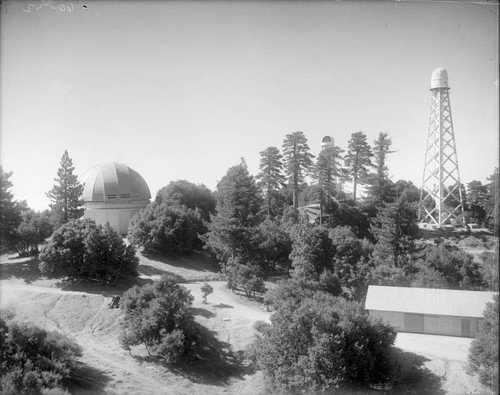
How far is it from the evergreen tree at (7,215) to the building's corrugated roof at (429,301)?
21.1 metres

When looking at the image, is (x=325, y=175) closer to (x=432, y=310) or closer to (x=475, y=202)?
(x=475, y=202)

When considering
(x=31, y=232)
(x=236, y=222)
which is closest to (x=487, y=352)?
(x=236, y=222)

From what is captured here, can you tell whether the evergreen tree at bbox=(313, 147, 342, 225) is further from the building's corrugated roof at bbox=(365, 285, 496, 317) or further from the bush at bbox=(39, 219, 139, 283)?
the bush at bbox=(39, 219, 139, 283)

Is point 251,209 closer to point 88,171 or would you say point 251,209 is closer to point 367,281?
point 367,281

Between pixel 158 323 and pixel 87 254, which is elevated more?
pixel 87 254

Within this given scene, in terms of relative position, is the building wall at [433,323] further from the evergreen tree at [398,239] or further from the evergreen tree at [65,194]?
the evergreen tree at [65,194]

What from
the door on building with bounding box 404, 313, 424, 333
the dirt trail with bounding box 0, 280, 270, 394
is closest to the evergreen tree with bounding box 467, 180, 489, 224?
the door on building with bounding box 404, 313, 424, 333

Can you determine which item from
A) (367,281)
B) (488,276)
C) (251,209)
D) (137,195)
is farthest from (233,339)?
(137,195)

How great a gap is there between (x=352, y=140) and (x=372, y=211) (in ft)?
20.8

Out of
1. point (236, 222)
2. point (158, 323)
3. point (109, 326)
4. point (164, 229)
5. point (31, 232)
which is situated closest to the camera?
point (158, 323)

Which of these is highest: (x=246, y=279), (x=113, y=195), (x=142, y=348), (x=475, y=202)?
(x=113, y=195)

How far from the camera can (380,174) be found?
3231 centimetres

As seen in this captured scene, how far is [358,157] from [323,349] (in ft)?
73.9

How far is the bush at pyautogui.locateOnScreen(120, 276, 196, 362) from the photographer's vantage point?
16.6 m
